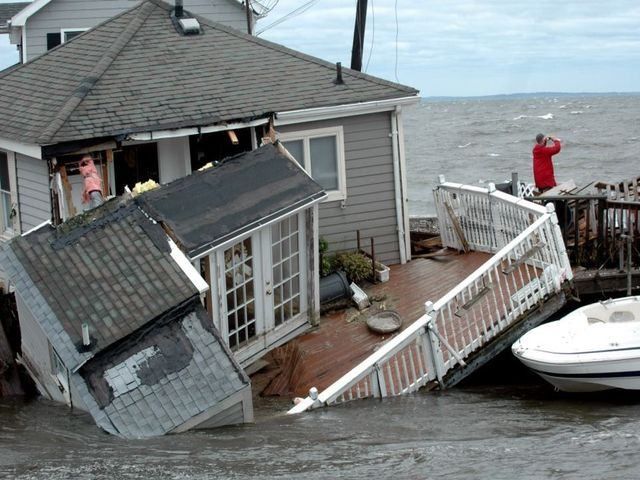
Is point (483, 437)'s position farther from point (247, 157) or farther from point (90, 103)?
point (90, 103)

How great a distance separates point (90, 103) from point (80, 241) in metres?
3.55

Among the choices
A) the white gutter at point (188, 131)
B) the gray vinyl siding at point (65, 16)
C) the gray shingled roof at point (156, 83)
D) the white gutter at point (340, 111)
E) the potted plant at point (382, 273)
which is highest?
the gray vinyl siding at point (65, 16)

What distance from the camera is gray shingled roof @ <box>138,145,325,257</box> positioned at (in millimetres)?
11844

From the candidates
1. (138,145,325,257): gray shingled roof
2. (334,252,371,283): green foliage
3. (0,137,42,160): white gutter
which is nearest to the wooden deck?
(334,252,371,283): green foliage

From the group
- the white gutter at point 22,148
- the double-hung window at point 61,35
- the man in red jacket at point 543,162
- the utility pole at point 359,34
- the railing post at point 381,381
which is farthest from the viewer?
the double-hung window at point 61,35

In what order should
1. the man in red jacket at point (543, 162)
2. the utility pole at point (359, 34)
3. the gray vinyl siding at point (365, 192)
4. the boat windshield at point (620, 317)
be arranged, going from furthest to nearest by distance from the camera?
the utility pole at point (359, 34), the man in red jacket at point (543, 162), the gray vinyl siding at point (365, 192), the boat windshield at point (620, 317)

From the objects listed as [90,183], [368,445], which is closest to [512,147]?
[90,183]

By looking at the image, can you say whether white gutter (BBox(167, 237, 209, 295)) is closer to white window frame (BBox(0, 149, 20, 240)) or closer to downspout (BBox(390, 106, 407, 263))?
white window frame (BBox(0, 149, 20, 240))

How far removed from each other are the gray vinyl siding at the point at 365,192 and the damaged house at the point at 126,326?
500 centimetres

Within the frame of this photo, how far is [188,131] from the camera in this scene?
14125mm

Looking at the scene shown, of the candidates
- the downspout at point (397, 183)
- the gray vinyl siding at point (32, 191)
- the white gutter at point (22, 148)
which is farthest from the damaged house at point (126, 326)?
the downspout at point (397, 183)

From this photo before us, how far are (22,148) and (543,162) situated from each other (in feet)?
31.6

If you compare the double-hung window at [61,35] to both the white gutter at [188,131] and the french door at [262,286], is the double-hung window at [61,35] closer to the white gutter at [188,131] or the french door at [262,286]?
the white gutter at [188,131]

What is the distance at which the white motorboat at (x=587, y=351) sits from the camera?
1137cm
